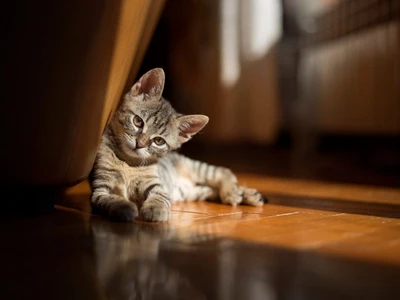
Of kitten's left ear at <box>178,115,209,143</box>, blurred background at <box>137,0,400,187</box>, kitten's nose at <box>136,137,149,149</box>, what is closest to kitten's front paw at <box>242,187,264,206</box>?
kitten's left ear at <box>178,115,209,143</box>

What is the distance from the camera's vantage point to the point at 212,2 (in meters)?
4.25

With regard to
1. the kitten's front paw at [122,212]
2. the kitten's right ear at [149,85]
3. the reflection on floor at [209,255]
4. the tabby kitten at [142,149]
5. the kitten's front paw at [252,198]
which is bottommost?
the reflection on floor at [209,255]

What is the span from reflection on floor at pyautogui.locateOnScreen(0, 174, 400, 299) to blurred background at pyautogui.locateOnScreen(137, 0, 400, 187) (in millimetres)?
1607

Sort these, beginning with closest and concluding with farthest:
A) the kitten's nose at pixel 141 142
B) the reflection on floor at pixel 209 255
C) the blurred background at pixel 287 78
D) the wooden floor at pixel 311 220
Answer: the reflection on floor at pixel 209 255 < the wooden floor at pixel 311 220 < the kitten's nose at pixel 141 142 < the blurred background at pixel 287 78

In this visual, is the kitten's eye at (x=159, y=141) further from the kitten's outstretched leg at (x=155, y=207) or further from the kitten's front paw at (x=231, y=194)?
the kitten's front paw at (x=231, y=194)

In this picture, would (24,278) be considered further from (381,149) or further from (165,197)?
(381,149)

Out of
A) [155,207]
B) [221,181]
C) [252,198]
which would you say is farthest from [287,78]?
[155,207]

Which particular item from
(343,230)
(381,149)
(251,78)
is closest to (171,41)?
(251,78)

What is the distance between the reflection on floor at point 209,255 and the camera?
0.84 metres

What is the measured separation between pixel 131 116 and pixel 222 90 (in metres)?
2.74

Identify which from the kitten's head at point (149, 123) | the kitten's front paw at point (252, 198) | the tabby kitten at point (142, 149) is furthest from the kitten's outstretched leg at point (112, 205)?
the kitten's front paw at point (252, 198)

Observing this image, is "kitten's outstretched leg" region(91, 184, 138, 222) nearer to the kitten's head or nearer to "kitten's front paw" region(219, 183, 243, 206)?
the kitten's head

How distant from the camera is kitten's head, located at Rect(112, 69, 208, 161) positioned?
5.26 feet

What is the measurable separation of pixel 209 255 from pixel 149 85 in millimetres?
776
